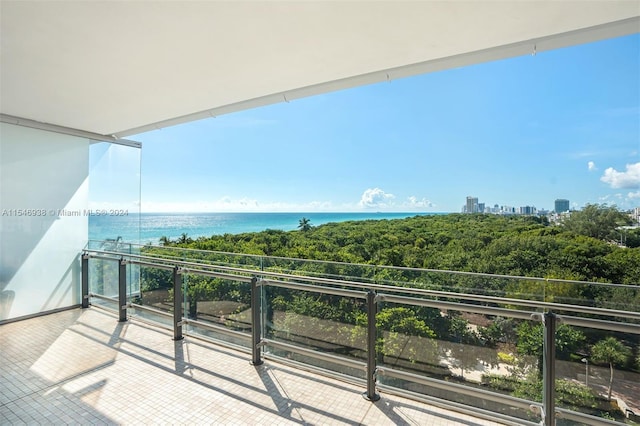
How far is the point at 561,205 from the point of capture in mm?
17297

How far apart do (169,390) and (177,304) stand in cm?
122

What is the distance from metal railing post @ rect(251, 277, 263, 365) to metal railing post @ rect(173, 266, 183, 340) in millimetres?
1089

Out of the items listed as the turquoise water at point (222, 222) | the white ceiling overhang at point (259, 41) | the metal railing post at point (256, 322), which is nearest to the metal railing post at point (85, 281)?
the white ceiling overhang at point (259, 41)

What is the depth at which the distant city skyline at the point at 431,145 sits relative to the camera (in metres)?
17.0

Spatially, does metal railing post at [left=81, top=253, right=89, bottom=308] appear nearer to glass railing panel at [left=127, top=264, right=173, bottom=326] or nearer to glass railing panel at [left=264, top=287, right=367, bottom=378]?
glass railing panel at [left=127, top=264, right=173, bottom=326]

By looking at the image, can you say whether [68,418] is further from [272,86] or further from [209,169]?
Result: [209,169]

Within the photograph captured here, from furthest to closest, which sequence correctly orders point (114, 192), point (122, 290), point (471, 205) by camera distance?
1. point (471, 205)
2. point (114, 192)
3. point (122, 290)

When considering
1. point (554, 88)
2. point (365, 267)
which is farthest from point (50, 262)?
point (554, 88)

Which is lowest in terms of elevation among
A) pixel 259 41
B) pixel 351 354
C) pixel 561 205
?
pixel 351 354

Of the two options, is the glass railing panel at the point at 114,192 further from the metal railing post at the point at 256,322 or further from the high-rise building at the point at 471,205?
the high-rise building at the point at 471,205

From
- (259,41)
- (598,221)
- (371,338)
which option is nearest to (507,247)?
(598,221)

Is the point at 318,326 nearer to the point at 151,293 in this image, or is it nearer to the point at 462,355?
the point at 462,355

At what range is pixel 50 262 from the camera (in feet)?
15.3

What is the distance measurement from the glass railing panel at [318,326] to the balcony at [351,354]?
11 mm
